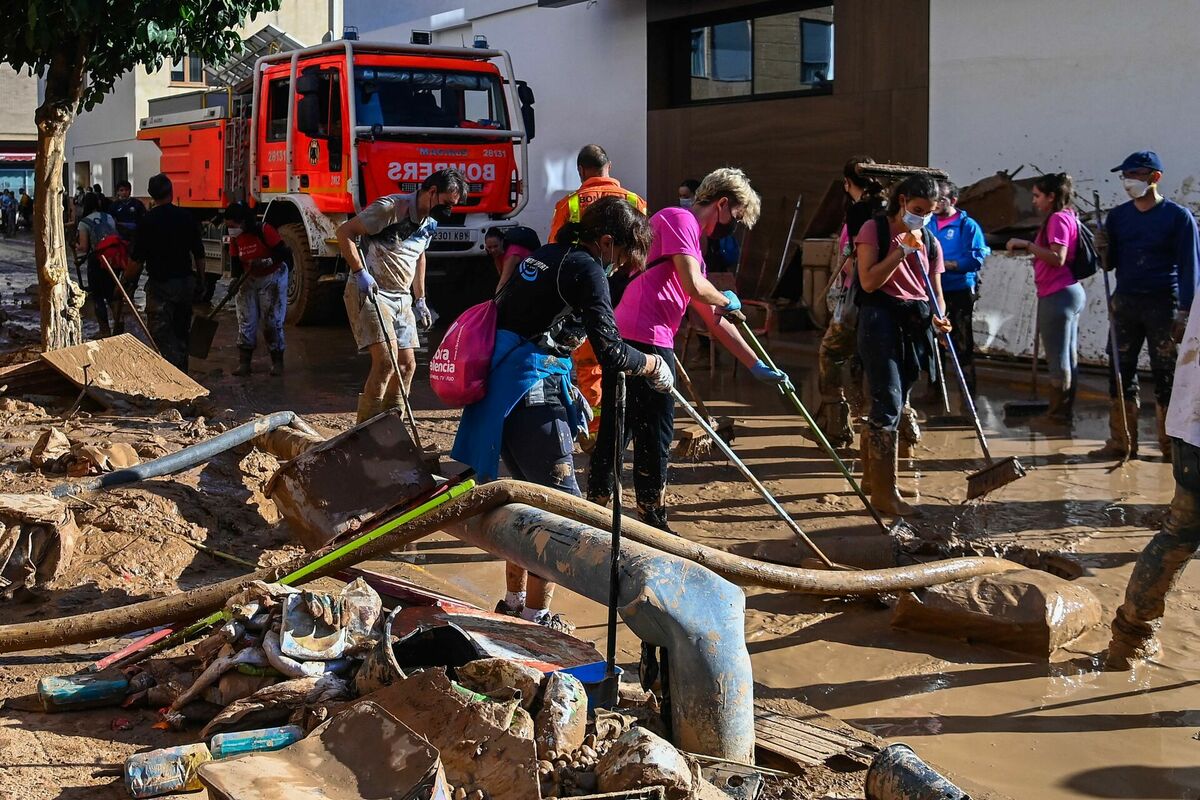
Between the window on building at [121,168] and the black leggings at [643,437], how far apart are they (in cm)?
2873

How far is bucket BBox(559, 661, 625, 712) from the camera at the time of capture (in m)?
3.47

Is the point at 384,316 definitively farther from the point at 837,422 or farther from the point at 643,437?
the point at 837,422

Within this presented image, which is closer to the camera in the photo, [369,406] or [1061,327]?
[369,406]

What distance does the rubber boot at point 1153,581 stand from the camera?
4.20m

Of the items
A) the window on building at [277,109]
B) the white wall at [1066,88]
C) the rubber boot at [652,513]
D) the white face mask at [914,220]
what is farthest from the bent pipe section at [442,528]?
the window on building at [277,109]

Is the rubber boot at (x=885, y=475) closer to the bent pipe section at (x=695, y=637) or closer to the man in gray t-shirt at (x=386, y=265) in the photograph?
the man in gray t-shirt at (x=386, y=265)

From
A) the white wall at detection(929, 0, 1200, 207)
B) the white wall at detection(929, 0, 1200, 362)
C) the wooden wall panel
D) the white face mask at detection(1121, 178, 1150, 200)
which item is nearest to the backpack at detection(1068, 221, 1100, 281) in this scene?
the white face mask at detection(1121, 178, 1150, 200)

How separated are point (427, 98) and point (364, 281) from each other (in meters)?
5.82

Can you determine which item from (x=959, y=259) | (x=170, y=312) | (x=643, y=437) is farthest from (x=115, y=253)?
(x=643, y=437)

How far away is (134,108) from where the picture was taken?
3162cm

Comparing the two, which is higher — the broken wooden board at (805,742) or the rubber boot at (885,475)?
the rubber boot at (885,475)

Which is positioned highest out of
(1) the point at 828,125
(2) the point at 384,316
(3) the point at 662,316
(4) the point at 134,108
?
(4) the point at 134,108

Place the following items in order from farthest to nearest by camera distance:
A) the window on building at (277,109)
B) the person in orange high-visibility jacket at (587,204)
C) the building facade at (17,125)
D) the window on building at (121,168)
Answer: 1. the building facade at (17,125)
2. the window on building at (121,168)
3. the window on building at (277,109)
4. the person in orange high-visibility jacket at (587,204)

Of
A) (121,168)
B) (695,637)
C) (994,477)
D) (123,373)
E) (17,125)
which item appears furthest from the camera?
(17,125)
